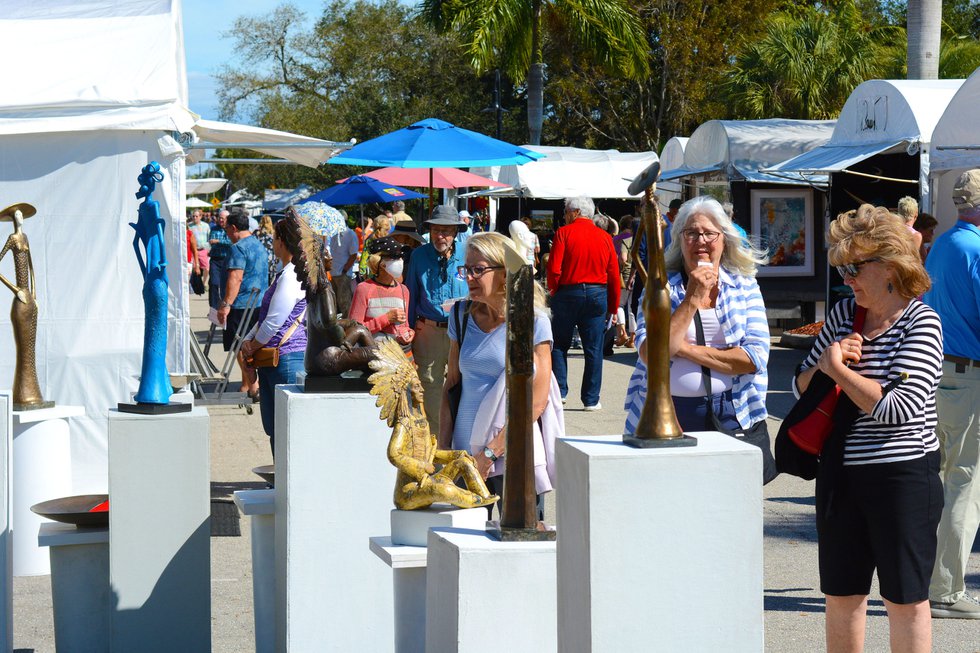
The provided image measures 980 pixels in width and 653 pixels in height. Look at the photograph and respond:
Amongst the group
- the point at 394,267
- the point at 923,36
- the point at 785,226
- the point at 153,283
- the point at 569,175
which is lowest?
the point at 153,283

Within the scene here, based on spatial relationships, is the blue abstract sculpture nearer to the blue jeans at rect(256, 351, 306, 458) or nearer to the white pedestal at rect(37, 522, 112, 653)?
the white pedestal at rect(37, 522, 112, 653)

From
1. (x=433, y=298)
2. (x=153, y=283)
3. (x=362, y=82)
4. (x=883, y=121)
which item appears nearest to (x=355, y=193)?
(x=883, y=121)

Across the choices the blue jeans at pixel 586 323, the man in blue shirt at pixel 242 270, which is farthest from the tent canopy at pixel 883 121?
the man in blue shirt at pixel 242 270

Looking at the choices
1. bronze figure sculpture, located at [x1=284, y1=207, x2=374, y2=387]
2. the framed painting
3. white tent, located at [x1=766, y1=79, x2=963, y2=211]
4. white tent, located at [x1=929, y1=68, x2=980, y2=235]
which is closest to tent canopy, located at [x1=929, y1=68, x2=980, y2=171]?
white tent, located at [x1=929, y1=68, x2=980, y2=235]

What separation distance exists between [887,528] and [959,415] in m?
1.89

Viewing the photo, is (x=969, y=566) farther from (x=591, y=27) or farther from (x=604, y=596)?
(x=591, y=27)

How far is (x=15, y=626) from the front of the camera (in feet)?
18.3

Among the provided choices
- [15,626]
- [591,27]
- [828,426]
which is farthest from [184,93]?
[591,27]

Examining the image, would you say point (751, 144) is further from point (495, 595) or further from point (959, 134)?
point (495, 595)

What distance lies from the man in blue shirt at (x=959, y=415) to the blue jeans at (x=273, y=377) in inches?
139

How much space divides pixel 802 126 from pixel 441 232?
11809 millimetres

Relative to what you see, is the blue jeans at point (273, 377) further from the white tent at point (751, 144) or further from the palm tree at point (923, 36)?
the palm tree at point (923, 36)

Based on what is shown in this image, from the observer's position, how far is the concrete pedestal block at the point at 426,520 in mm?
3463

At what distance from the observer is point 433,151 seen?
10.3 m
